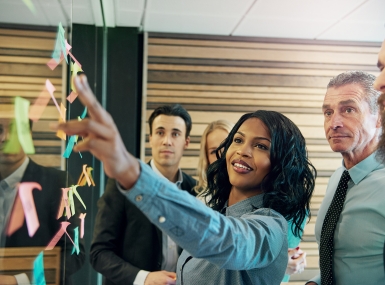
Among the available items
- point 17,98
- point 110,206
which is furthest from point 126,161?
point 110,206

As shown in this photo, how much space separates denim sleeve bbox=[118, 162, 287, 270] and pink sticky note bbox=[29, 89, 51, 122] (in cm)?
23

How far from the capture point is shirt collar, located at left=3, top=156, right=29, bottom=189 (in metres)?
0.72

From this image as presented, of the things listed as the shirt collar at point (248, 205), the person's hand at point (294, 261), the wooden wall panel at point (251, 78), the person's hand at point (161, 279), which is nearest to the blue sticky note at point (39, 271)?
the shirt collar at point (248, 205)

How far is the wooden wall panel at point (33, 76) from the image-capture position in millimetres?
729

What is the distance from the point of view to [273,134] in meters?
1.46

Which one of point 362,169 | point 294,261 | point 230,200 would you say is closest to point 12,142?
point 230,200

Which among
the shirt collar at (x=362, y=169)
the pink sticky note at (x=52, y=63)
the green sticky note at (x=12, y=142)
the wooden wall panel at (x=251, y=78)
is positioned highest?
the wooden wall panel at (x=251, y=78)

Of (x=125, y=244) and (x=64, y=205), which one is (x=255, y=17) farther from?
(x=64, y=205)

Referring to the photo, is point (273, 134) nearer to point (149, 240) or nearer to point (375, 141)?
point (375, 141)

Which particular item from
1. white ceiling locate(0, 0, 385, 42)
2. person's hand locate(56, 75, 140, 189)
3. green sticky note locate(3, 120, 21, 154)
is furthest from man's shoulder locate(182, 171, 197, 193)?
green sticky note locate(3, 120, 21, 154)

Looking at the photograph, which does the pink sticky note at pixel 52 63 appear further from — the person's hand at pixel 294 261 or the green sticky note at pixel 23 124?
the person's hand at pixel 294 261

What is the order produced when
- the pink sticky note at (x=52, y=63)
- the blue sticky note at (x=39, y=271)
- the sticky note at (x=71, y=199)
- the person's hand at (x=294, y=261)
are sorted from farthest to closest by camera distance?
the person's hand at (x=294, y=261) < the sticky note at (x=71, y=199) < the pink sticky note at (x=52, y=63) < the blue sticky note at (x=39, y=271)

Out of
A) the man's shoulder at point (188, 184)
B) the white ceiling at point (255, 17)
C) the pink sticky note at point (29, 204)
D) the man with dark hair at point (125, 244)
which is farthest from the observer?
the white ceiling at point (255, 17)

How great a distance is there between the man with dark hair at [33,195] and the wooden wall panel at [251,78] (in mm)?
2694
